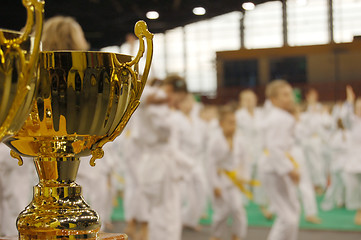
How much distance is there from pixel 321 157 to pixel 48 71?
563 cm

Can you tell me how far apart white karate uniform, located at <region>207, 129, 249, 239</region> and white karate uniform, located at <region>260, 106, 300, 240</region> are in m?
0.44

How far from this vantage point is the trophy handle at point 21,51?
0.55m

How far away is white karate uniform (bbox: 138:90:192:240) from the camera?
4.01 meters

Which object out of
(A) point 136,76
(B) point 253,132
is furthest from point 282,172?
(A) point 136,76

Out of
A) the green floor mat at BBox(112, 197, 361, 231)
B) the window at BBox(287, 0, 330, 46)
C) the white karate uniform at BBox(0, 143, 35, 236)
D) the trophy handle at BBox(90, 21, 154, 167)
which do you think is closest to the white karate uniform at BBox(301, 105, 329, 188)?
the green floor mat at BBox(112, 197, 361, 231)

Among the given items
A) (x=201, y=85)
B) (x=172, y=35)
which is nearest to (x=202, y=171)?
(x=201, y=85)

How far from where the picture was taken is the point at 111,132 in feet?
2.40

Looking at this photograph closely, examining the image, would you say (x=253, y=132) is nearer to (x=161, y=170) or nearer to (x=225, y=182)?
(x=225, y=182)

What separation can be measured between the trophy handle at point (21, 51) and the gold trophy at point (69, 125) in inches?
4.0

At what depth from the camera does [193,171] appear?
241 inches

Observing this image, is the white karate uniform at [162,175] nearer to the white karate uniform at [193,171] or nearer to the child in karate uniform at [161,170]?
the child in karate uniform at [161,170]

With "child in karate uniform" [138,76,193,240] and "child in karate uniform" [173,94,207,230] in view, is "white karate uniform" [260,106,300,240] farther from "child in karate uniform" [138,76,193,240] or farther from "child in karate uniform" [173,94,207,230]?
"child in karate uniform" [173,94,207,230]

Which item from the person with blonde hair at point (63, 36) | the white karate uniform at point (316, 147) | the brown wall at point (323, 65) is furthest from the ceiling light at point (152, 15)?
the person with blonde hair at point (63, 36)

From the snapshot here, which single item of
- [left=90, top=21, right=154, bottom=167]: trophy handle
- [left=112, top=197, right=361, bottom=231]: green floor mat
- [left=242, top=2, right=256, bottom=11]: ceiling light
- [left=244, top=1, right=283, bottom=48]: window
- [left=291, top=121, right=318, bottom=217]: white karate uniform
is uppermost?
[left=242, top=2, right=256, bottom=11]: ceiling light
